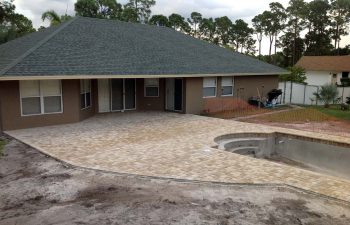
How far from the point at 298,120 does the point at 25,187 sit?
1320 cm

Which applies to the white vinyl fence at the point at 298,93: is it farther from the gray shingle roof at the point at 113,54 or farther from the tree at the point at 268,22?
the tree at the point at 268,22

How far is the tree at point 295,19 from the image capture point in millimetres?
53750

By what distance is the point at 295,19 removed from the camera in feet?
181

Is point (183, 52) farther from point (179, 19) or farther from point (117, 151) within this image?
point (179, 19)

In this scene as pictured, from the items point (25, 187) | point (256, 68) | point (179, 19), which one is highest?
point (179, 19)

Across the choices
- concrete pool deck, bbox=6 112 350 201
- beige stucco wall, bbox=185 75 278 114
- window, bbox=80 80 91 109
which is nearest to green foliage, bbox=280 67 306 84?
beige stucco wall, bbox=185 75 278 114

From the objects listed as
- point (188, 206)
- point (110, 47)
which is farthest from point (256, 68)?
point (188, 206)

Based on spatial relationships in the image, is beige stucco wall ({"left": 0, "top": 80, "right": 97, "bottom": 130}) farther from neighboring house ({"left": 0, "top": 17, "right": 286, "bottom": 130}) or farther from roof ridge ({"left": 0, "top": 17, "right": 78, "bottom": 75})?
roof ridge ({"left": 0, "top": 17, "right": 78, "bottom": 75})

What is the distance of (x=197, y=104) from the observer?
18.1m

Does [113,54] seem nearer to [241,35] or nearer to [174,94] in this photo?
[174,94]

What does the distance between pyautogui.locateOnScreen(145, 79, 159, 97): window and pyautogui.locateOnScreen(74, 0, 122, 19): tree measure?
26.8 metres

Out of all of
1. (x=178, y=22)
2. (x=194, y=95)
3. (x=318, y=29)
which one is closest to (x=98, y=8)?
(x=178, y=22)

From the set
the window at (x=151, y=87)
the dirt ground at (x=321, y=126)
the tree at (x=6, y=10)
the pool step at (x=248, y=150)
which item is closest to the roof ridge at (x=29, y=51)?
the window at (x=151, y=87)

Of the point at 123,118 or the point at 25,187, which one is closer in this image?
the point at 25,187
